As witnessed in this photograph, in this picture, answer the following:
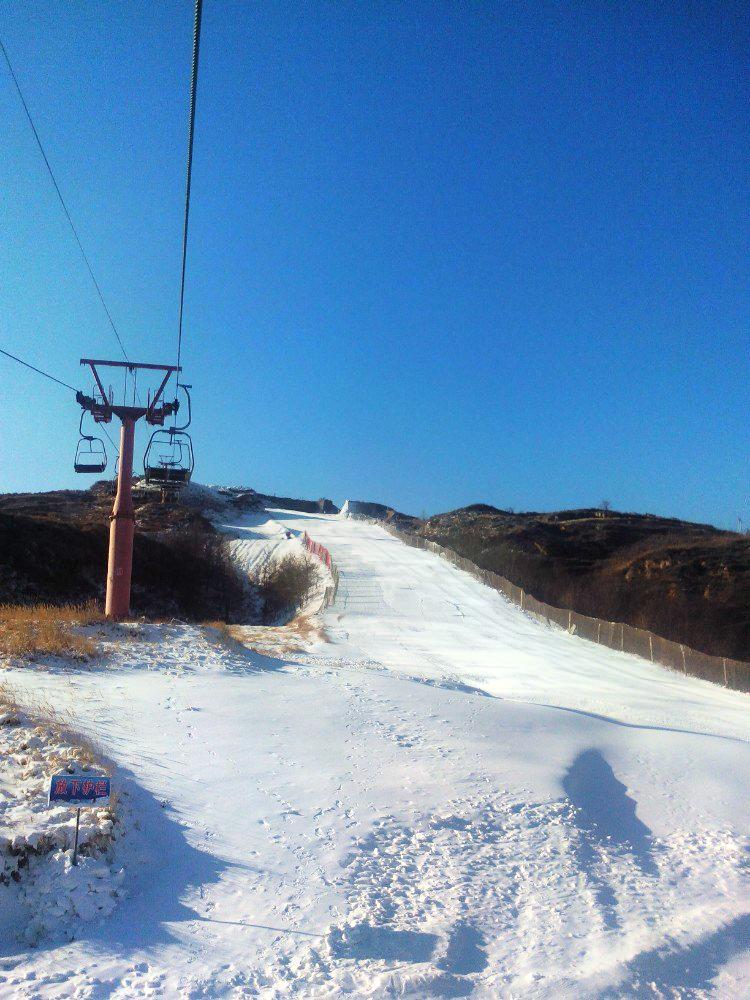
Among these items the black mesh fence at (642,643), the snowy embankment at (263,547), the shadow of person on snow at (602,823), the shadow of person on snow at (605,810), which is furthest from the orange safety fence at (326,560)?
the shadow of person on snow at (602,823)

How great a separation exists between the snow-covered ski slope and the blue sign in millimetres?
747

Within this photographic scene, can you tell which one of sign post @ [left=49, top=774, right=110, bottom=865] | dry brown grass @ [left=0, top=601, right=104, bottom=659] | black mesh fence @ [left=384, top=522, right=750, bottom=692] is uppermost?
sign post @ [left=49, top=774, right=110, bottom=865]

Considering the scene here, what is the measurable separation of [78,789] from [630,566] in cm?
5824

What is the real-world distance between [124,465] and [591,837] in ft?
51.1

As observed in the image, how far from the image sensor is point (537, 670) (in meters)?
22.4

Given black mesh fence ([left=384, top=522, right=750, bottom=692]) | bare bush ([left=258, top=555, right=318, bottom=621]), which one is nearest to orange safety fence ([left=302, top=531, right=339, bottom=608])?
bare bush ([left=258, top=555, right=318, bottom=621])

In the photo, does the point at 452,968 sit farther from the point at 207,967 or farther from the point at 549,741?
the point at 549,741

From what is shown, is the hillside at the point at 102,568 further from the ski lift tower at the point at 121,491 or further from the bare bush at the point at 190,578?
the ski lift tower at the point at 121,491

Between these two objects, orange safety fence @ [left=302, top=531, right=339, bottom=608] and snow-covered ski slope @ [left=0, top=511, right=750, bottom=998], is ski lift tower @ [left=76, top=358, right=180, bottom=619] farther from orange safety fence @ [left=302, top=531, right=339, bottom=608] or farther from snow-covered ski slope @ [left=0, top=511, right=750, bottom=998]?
orange safety fence @ [left=302, top=531, right=339, bottom=608]

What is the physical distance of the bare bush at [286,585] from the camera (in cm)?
4031

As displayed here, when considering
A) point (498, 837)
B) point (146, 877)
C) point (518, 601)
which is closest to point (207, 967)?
point (146, 877)

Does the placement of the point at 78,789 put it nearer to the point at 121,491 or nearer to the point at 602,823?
the point at 602,823

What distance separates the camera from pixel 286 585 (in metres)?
43.8

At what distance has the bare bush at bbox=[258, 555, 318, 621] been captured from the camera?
132 feet
